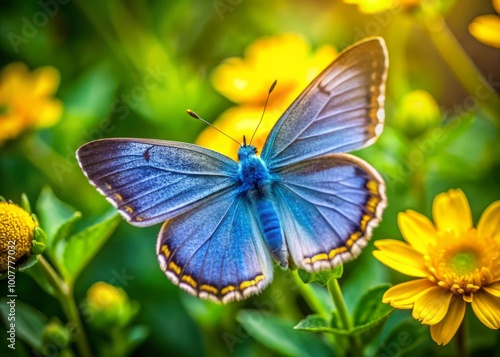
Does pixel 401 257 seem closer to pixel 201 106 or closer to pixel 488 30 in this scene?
pixel 488 30

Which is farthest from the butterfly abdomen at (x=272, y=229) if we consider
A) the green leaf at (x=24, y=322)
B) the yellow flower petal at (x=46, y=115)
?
the yellow flower petal at (x=46, y=115)

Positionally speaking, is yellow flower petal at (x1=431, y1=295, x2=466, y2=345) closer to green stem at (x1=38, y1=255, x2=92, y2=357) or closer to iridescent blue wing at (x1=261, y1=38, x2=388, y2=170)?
iridescent blue wing at (x1=261, y1=38, x2=388, y2=170)

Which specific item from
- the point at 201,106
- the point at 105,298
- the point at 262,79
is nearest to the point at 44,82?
the point at 201,106

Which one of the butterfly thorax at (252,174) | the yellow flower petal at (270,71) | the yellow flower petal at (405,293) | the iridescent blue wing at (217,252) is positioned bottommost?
the yellow flower petal at (405,293)

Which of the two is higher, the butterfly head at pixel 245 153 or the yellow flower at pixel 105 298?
the butterfly head at pixel 245 153

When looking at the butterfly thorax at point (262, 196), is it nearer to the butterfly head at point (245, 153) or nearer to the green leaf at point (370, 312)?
the butterfly head at point (245, 153)

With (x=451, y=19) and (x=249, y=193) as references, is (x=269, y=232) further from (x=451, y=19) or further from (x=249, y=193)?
(x=451, y=19)
